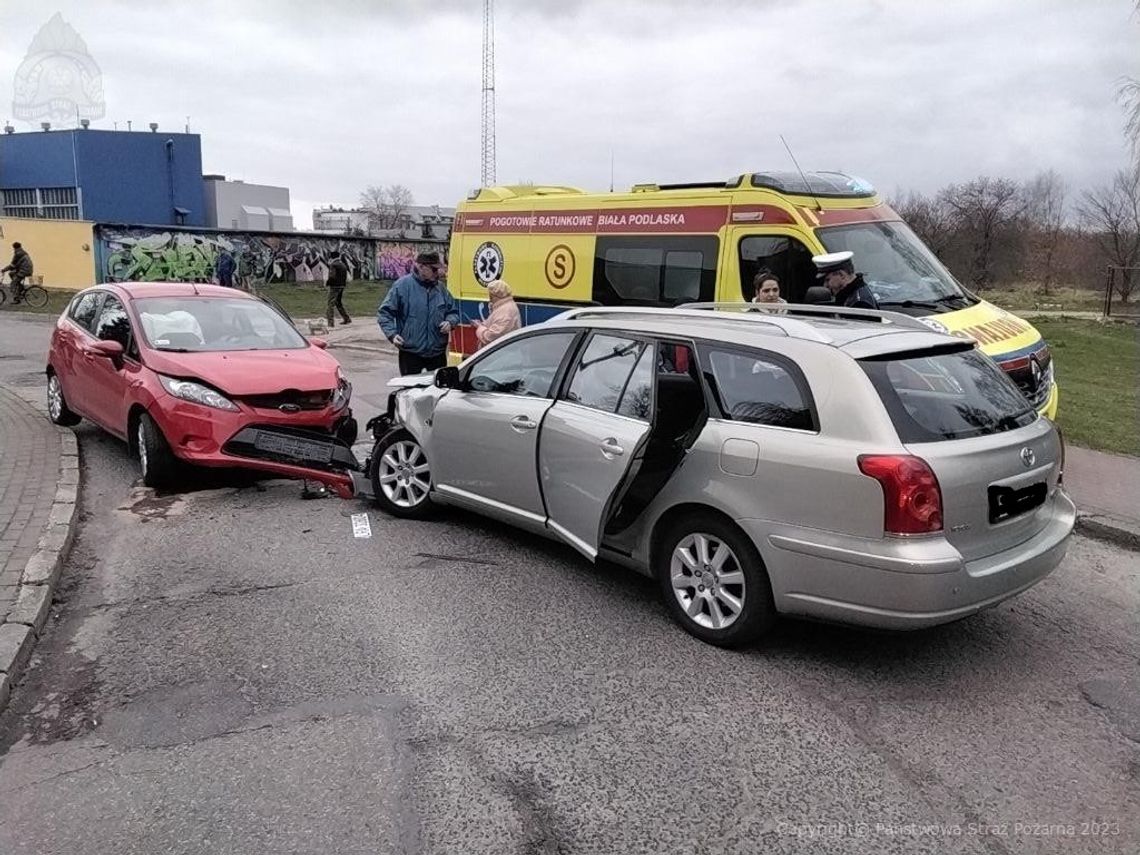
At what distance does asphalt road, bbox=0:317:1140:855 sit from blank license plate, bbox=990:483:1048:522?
0.75 m

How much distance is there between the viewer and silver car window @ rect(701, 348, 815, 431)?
4.16m

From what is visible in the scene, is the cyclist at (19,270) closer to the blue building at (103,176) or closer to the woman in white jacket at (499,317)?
the woman in white jacket at (499,317)

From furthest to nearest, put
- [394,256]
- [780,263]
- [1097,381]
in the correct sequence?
A: [394,256], [1097,381], [780,263]

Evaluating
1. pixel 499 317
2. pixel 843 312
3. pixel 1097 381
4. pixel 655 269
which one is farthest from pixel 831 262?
pixel 1097 381

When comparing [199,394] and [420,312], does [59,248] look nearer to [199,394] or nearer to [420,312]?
[420,312]

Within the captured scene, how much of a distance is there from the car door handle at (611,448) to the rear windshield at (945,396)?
1.25 meters

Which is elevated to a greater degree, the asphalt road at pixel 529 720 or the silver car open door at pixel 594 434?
the silver car open door at pixel 594 434

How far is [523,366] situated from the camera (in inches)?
223

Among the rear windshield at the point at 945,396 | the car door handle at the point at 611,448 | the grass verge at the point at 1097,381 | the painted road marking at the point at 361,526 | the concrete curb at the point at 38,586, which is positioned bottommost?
the painted road marking at the point at 361,526

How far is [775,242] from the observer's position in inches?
316

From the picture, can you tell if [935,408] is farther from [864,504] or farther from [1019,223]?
[1019,223]

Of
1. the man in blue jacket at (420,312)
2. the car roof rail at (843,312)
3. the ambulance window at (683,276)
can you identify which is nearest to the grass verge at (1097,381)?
the ambulance window at (683,276)

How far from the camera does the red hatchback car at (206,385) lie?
6.94 m

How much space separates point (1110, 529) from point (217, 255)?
1226 inches
